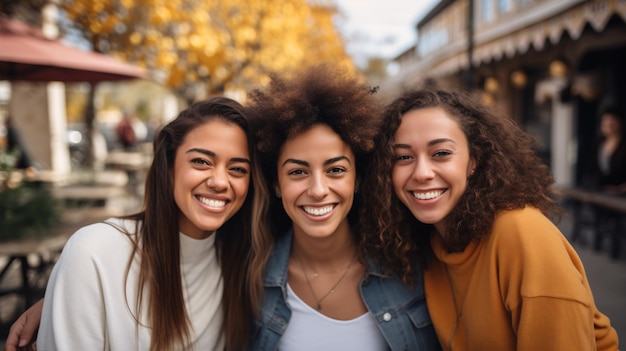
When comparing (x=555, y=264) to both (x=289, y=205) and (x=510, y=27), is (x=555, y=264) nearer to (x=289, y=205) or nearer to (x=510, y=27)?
(x=289, y=205)

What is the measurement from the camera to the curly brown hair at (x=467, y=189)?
1.96m

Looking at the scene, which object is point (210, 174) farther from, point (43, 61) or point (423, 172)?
point (43, 61)

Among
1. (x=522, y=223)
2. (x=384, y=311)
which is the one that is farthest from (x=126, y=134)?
(x=522, y=223)

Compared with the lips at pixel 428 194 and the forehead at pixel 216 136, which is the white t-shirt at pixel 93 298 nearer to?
the forehead at pixel 216 136

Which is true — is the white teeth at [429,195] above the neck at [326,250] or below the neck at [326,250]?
above

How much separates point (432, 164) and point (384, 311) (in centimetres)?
76

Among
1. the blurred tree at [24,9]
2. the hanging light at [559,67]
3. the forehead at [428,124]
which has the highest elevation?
the blurred tree at [24,9]

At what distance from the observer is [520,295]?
1.71 m

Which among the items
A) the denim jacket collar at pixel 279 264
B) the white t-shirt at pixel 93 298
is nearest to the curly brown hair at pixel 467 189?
the denim jacket collar at pixel 279 264

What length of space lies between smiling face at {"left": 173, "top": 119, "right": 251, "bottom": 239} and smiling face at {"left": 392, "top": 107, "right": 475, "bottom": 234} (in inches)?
30.4

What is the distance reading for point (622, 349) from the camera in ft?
12.0

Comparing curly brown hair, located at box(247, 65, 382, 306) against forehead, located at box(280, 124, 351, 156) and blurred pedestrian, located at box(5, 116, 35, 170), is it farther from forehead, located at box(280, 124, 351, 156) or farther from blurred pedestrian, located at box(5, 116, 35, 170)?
blurred pedestrian, located at box(5, 116, 35, 170)

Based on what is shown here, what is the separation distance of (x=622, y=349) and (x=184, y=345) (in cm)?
351

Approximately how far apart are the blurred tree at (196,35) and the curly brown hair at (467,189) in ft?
12.5
